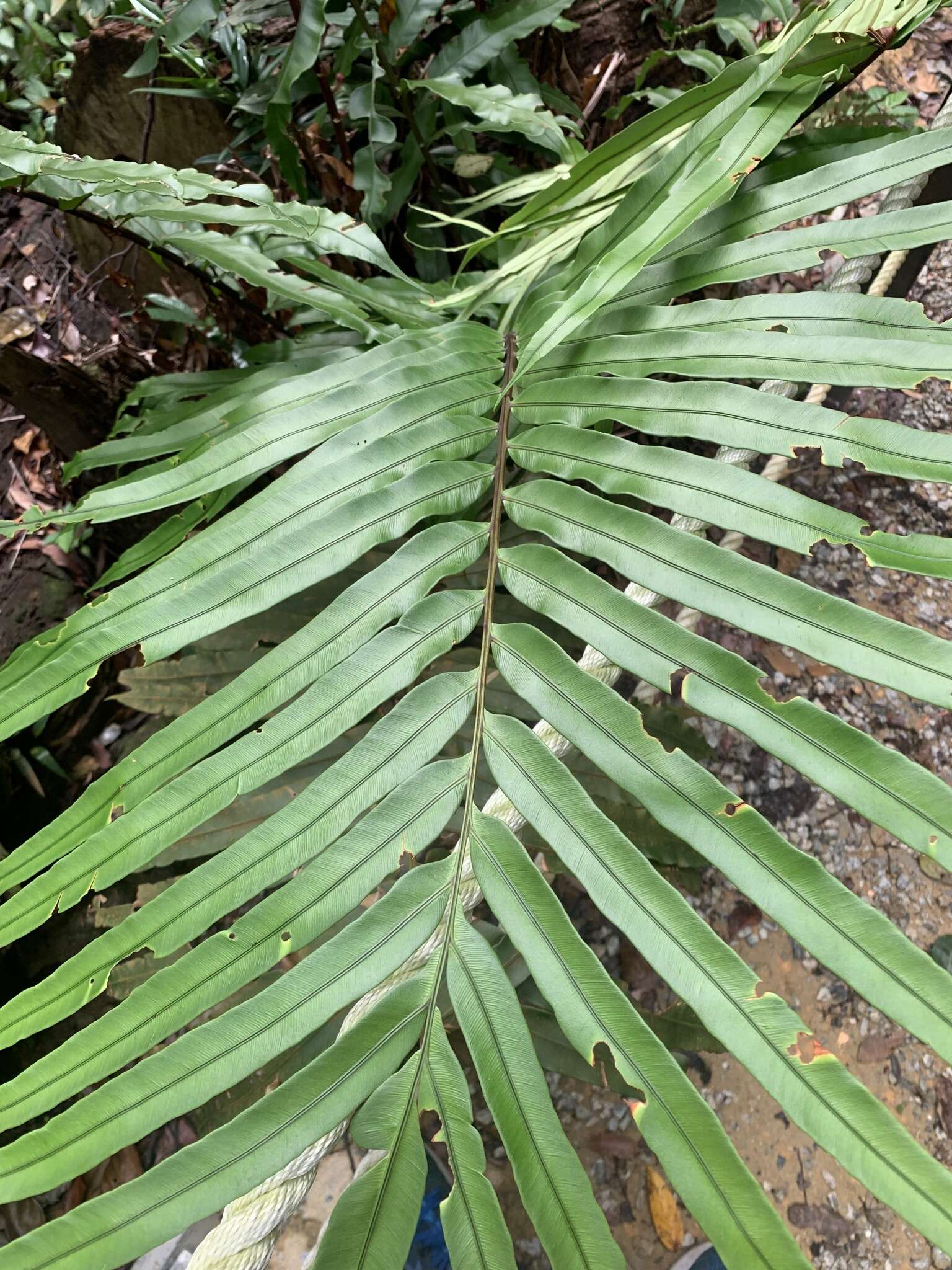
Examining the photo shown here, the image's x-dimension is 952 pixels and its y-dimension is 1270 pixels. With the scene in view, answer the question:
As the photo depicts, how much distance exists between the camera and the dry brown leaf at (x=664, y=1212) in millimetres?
903

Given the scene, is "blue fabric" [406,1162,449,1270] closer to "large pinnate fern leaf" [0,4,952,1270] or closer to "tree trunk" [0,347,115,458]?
"large pinnate fern leaf" [0,4,952,1270]

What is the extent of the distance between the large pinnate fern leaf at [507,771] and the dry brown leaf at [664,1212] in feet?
2.25

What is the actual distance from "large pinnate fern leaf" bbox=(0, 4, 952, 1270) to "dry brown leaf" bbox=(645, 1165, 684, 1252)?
2.25 ft

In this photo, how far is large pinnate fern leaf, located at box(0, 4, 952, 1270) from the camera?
0.37 m

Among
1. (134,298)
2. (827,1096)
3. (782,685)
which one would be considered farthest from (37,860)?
(134,298)

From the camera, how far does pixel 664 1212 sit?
0.92 metres

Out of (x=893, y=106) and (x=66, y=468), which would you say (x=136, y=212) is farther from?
(x=893, y=106)

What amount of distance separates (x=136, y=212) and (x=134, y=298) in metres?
0.88

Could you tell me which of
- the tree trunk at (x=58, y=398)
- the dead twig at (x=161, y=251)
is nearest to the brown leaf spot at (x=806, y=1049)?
the dead twig at (x=161, y=251)

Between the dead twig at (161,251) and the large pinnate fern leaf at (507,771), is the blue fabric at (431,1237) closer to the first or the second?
the large pinnate fern leaf at (507,771)

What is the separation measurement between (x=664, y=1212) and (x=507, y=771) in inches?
30.4

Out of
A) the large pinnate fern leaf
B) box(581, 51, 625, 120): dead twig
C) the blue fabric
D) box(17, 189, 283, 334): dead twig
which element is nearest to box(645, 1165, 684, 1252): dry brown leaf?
the blue fabric

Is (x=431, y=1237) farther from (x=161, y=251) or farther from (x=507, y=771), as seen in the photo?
(x=161, y=251)

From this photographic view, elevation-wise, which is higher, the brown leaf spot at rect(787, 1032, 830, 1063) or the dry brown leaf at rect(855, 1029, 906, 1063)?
the brown leaf spot at rect(787, 1032, 830, 1063)
